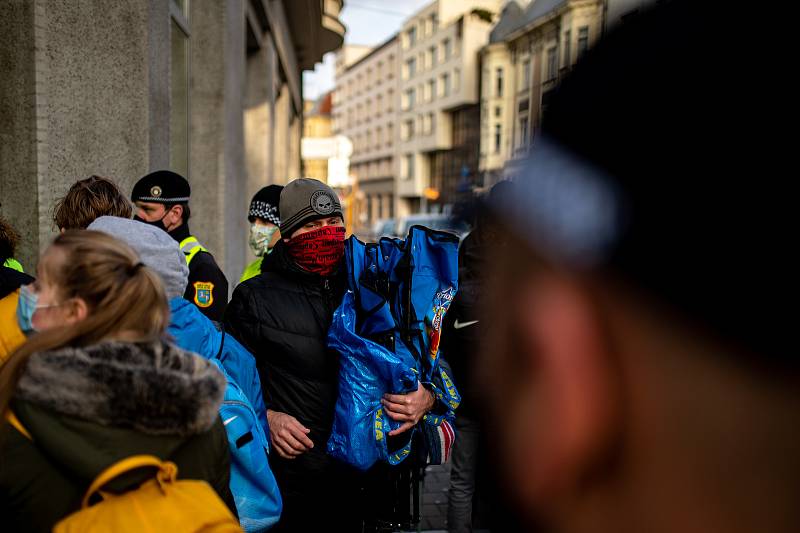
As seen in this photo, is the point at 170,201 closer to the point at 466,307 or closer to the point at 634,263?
the point at 466,307

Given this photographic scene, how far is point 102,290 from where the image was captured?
149 centimetres

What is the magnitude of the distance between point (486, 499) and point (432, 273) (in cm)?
178

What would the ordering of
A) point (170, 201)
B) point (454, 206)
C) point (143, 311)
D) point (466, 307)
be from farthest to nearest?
point (170, 201)
point (466, 307)
point (143, 311)
point (454, 206)

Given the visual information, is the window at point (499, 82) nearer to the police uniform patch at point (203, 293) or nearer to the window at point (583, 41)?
the window at point (583, 41)

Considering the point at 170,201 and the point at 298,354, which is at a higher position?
the point at 170,201

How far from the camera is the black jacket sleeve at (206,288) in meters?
3.43

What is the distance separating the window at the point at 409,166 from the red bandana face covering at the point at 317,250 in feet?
176

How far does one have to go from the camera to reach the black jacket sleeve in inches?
135

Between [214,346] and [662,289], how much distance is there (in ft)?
6.22

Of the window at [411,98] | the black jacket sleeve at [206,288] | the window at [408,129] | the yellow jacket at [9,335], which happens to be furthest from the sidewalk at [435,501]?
the window at [411,98]

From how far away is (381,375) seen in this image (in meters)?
2.27

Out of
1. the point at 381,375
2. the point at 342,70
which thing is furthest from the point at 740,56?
the point at 342,70

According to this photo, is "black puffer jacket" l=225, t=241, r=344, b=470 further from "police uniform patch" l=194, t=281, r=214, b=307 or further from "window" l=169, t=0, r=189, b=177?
"window" l=169, t=0, r=189, b=177

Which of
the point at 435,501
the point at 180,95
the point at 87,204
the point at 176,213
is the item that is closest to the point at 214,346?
the point at 87,204
